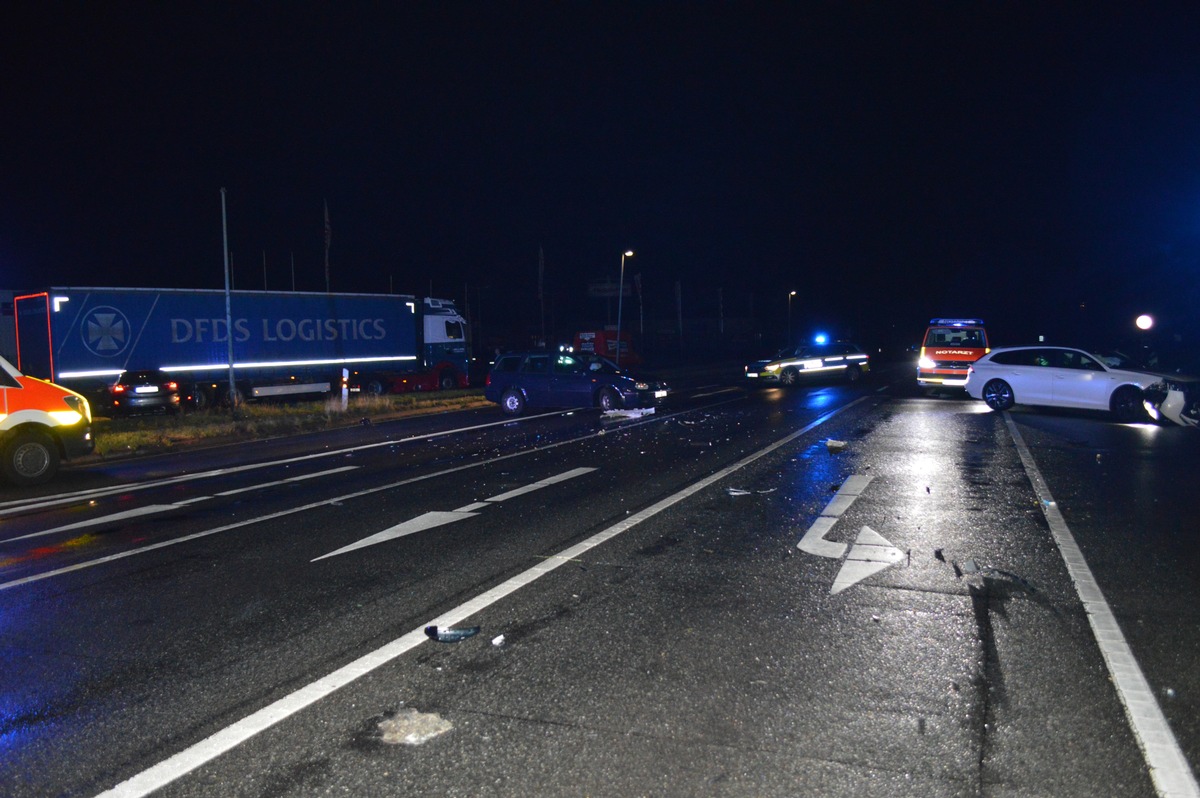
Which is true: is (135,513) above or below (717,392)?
below

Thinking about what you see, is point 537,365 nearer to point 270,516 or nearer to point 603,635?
point 270,516

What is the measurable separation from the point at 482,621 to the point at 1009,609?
3.51 meters

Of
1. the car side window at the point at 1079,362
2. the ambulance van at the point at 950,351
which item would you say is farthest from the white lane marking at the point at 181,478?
the ambulance van at the point at 950,351

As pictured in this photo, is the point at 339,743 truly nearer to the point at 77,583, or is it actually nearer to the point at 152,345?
the point at 77,583

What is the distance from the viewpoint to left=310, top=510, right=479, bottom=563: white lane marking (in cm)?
816

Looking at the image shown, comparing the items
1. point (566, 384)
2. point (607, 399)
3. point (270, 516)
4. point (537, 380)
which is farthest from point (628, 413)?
point (270, 516)

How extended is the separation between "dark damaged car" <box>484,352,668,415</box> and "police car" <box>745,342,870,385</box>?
10.6m

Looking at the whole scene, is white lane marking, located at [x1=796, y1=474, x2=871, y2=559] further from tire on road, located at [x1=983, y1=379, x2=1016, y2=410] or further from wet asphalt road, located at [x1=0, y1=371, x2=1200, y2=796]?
tire on road, located at [x1=983, y1=379, x2=1016, y2=410]

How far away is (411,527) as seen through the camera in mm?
8945

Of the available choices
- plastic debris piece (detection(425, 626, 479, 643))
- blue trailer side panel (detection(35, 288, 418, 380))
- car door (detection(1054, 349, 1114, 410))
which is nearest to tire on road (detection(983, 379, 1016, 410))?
car door (detection(1054, 349, 1114, 410))

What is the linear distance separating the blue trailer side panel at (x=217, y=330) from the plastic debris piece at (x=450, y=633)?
72.6ft

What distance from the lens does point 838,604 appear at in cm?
623

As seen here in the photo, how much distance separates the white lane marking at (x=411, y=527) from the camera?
8156 mm

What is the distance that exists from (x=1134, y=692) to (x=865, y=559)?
2853 mm
